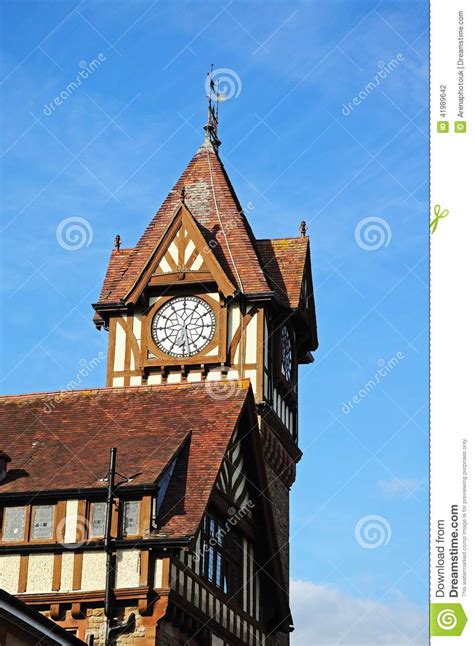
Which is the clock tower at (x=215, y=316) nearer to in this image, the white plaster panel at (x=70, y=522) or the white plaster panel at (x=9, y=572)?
the white plaster panel at (x=70, y=522)

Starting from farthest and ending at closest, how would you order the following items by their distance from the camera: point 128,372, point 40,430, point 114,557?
point 128,372 < point 40,430 < point 114,557

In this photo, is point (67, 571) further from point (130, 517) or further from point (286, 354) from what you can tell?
point (286, 354)

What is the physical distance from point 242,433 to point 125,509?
5.14 meters

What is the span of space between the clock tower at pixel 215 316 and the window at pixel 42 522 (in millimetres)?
11247

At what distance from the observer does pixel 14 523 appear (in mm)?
28516

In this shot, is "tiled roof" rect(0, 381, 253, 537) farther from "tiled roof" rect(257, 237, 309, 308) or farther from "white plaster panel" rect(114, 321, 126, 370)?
"tiled roof" rect(257, 237, 309, 308)

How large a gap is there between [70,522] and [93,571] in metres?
1.12

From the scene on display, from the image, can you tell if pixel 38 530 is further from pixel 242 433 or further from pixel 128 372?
pixel 128 372

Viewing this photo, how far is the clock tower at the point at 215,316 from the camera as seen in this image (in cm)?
4081

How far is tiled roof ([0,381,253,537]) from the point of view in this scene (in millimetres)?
28688

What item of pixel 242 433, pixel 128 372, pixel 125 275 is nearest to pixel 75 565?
pixel 242 433

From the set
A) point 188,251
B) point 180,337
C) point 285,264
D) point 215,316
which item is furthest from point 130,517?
point 285,264

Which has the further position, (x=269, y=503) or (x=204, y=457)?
(x=269, y=503)
